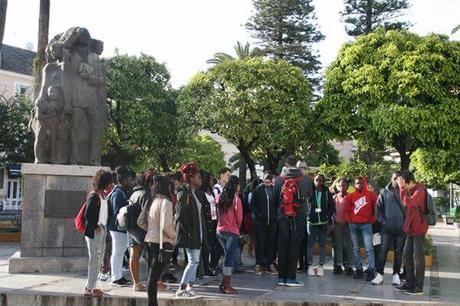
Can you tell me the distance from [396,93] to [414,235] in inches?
319

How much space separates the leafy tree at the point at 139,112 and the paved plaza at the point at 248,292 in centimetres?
1432

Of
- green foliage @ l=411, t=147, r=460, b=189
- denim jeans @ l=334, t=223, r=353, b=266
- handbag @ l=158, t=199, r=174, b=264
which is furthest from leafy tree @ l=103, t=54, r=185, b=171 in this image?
handbag @ l=158, t=199, r=174, b=264

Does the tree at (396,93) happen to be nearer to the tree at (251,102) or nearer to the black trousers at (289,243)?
the tree at (251,102)

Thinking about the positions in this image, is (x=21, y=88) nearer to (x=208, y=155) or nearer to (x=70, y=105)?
(x=208, y=155)

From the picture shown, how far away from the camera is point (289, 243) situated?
8836 millimetres

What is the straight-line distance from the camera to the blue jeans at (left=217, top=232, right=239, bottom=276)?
26.7 ft

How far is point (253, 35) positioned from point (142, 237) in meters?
28.9

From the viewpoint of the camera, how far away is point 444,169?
61.8 feet

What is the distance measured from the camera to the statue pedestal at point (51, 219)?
9656mm

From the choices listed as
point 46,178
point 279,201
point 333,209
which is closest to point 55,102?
point 46,178

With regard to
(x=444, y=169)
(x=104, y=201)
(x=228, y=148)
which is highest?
(x=228, y=148)

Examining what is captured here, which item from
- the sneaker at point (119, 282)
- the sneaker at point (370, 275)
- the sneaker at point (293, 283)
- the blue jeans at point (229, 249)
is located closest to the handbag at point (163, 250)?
the blue jeans at point (229, 249)

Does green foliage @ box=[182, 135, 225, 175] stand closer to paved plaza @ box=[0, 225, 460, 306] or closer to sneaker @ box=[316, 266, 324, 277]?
sneaker @ box=[316, 266, 324, 277]

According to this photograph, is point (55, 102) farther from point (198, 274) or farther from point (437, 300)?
point (437, 300)
